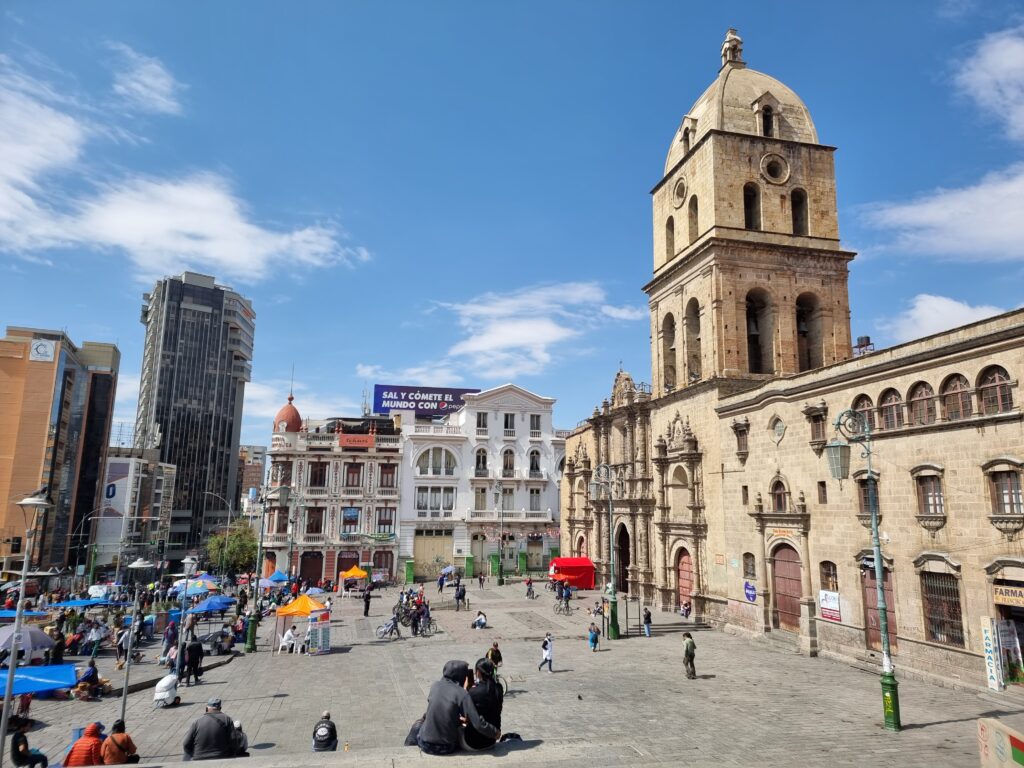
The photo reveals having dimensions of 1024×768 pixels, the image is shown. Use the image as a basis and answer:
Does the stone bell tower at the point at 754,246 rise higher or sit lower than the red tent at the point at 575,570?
higher

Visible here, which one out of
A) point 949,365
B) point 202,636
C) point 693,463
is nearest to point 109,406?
point 202,636

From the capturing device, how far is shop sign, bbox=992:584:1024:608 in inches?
704

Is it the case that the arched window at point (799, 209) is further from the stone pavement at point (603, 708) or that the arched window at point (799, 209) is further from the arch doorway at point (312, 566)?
the arch doorway at point (312, 566)

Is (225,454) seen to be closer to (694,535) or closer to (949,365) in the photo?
(694,535)

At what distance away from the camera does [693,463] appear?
34.8 m

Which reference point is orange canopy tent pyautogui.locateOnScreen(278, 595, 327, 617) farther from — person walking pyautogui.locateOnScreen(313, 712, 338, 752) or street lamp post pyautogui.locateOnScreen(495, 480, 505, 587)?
street lamp post pyautogui.locateOnScreen(495, 480, 505, 587)

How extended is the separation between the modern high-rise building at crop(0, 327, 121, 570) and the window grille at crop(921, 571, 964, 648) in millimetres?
63141

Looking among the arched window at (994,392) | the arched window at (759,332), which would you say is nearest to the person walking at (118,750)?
the arched window at (994,392)

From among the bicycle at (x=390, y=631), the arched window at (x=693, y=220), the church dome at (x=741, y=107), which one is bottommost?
the bicycle at (x=390, y=631)

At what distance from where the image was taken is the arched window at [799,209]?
37281 mm

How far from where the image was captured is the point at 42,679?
→ 581 inches

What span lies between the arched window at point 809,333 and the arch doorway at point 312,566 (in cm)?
3892

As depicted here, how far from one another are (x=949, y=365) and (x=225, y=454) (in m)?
113

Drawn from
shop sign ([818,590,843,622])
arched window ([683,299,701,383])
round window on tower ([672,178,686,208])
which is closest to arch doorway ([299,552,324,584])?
arched window ([683,299,701,383])
